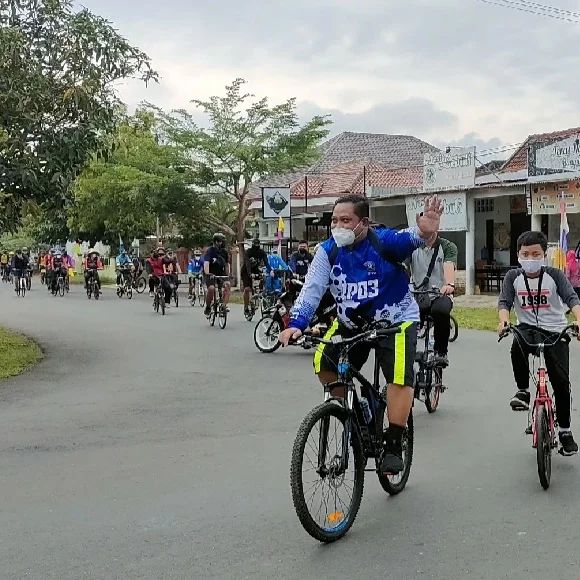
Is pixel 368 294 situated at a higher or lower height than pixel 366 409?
higher

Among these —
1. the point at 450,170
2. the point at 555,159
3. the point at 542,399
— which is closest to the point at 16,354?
the point at 542,399

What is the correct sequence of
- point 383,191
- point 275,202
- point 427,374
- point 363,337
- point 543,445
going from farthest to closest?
point 383,191 < point 275,202 < point 427,374 < point 543,445 < point 363,337

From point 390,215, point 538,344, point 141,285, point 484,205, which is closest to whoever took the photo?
point 538,344

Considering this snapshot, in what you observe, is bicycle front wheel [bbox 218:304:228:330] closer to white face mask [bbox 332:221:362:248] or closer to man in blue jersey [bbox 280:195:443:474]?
man in blue jersey [bbox 280:195:443:474]

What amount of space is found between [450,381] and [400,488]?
183 inches

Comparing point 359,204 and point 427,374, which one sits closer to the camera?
point 359,204

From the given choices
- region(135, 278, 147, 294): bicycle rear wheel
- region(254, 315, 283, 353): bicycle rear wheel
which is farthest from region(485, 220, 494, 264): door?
region(254, 315, 283, 353): bicycle rear wheel

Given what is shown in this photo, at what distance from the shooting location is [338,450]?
466cm

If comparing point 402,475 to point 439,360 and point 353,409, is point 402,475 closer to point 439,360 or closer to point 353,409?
point 353,409

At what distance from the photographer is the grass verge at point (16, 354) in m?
11.7

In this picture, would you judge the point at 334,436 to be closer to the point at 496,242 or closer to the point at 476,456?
the point at 476,456

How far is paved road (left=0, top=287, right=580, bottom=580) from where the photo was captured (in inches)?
169

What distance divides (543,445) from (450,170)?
2044 cm

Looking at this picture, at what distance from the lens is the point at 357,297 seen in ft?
16.6
